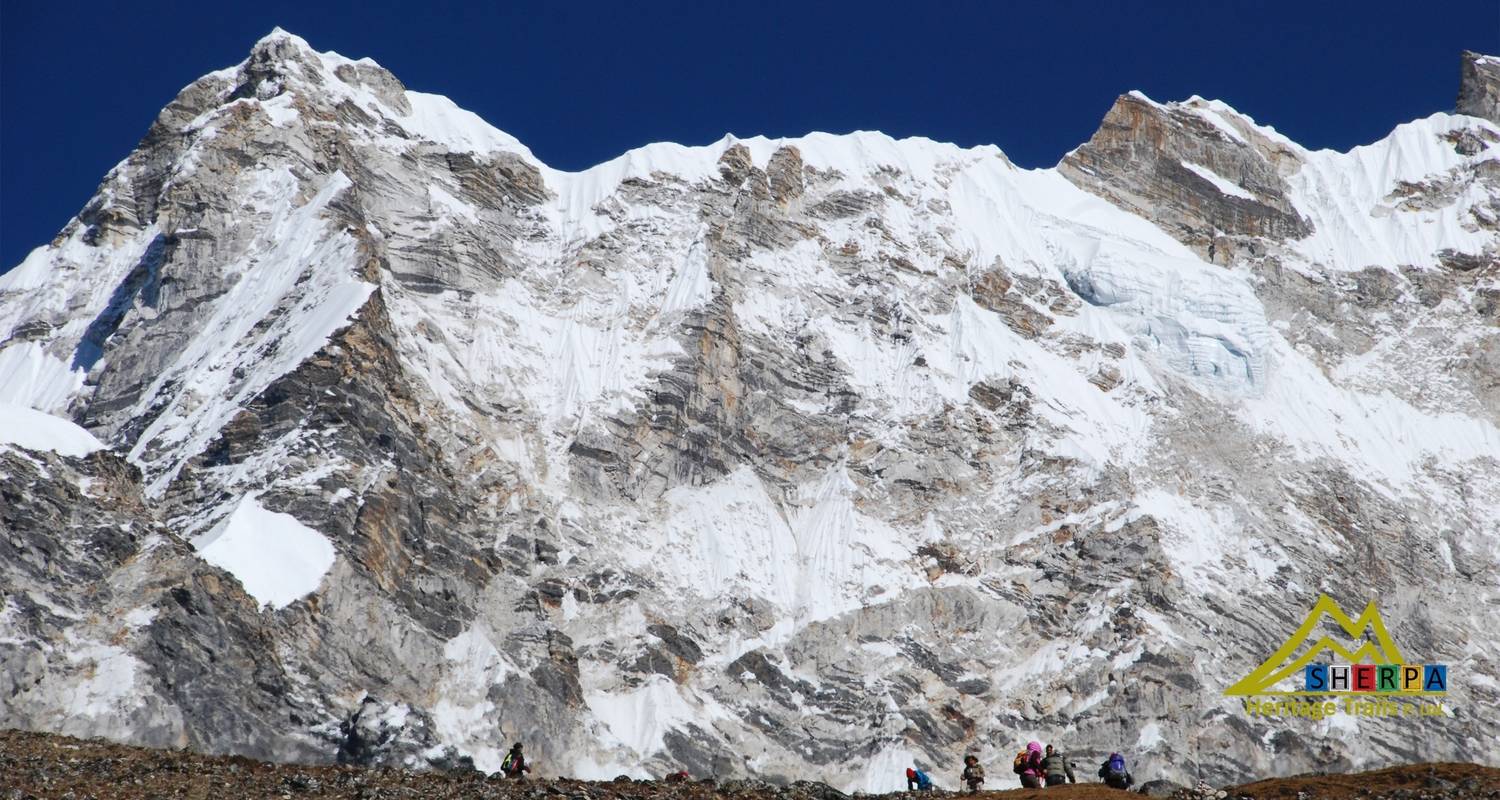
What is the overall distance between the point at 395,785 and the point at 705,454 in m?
99.2

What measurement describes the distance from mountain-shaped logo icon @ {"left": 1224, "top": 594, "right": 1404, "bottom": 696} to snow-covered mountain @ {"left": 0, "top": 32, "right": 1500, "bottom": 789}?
7.01 feet

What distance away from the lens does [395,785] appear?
168 ft

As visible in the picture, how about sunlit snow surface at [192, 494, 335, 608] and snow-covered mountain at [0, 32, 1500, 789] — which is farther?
snow-covered mountain at [0, 32, 1500, 789]

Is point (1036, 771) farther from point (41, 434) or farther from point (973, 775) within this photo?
point (41, 434)

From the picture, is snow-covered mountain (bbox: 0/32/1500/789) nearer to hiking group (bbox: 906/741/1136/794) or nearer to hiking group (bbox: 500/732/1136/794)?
hiking group (bbox: 500/732/1136/794)

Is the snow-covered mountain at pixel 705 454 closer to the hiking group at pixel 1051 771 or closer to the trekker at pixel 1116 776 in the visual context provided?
the hiking group at pixel 1051 771

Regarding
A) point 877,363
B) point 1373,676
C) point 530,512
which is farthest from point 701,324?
point 1373,676

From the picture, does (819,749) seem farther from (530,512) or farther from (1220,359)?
(1220,359)

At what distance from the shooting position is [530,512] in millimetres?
139125

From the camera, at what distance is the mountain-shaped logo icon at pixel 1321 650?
137m

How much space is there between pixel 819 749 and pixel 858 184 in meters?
69.3

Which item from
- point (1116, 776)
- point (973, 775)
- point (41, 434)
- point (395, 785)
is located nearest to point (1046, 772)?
point (1116, 776)

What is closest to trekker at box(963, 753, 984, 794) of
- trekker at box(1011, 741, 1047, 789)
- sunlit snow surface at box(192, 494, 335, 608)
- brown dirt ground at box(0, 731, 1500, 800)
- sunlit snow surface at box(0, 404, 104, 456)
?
trekker at box(1011, 741, 1047, 789)

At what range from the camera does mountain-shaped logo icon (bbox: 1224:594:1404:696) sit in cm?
13725
